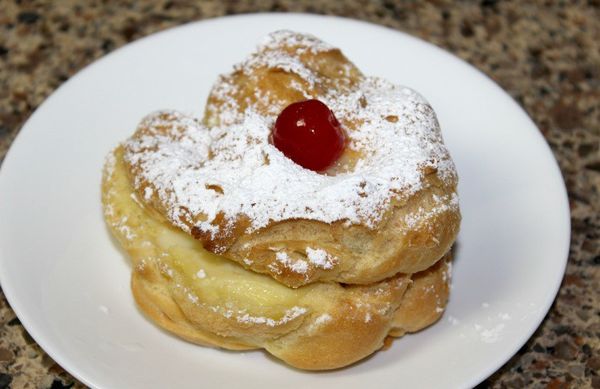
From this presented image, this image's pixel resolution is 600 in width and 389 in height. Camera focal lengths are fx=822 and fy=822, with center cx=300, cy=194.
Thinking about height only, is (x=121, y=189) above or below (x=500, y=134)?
below

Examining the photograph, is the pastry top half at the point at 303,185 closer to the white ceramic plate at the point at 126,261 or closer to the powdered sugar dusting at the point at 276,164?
the powdered sugar dusting at the point at 276,164

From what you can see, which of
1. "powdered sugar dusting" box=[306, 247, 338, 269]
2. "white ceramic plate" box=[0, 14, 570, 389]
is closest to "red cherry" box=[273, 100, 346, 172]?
"powdered sugar dusting" box=[306, 247, 338, 269]

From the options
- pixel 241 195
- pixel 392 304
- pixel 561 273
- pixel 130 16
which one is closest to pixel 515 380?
pixel 561 273

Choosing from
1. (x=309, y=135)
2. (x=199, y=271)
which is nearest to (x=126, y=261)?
(x=199, y=271)

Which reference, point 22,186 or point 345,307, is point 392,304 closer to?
point 345,307

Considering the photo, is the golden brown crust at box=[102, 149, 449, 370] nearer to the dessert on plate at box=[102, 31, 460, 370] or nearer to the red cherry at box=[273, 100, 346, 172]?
the dessert on plate at box=[102, 31, 460, 370]

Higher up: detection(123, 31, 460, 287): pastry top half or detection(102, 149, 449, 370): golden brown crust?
detection(123, 31, 460, 287): pastry top half

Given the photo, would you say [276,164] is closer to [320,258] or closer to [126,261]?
[320,258]
